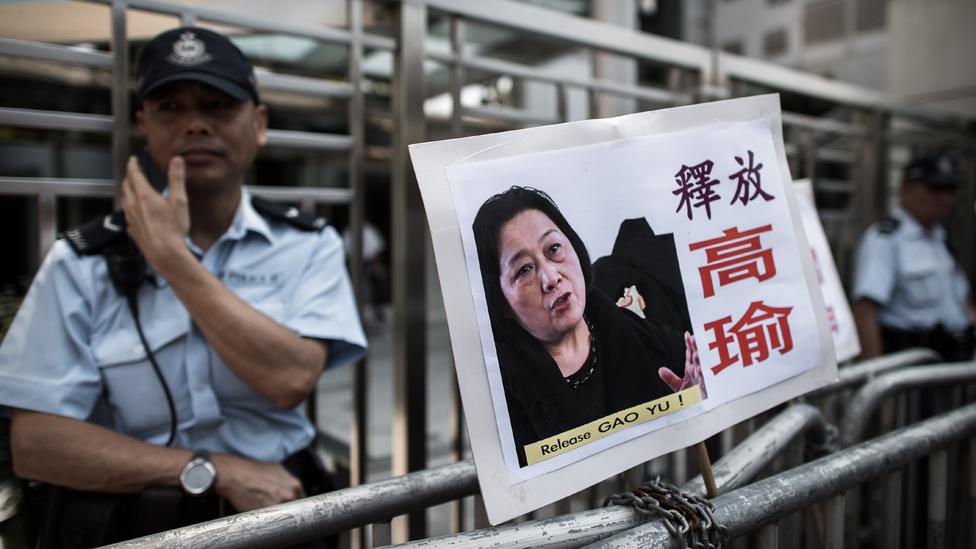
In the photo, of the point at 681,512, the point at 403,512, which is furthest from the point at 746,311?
the point at 403,512

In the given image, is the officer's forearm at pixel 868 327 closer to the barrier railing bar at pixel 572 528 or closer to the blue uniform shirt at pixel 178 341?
the barrier railing bar at pixel 572 528

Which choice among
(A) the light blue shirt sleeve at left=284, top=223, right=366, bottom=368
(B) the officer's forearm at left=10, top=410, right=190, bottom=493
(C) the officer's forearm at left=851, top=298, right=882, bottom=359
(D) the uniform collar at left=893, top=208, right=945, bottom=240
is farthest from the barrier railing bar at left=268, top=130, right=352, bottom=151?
(D) the uniform collar at left=893, top=208, right=945, bottom=240

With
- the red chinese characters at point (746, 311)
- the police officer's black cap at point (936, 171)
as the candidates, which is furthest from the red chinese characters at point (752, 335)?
the police officer's black cap at point (936, 171)

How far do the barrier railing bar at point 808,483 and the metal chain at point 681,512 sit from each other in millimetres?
18

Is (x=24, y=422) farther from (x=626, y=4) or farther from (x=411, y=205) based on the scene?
(x=626, y=4)

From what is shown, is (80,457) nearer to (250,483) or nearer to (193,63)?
(250,483)

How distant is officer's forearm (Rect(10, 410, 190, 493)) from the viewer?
139 cm

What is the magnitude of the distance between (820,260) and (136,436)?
1.98 m

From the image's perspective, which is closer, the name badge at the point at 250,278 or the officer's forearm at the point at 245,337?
the officer's forearm at the point at 245,337

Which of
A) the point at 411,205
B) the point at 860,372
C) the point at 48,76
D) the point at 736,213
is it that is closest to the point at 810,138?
the point at 860,372

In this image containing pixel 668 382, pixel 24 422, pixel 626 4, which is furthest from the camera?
pixel 626 4

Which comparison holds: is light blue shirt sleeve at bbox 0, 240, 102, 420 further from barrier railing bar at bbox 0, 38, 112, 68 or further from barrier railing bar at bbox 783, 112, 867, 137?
barrier railing bar at bbox 783, 112, 867, 137

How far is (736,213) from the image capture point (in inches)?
50.3

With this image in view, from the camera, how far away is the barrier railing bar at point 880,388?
197cm
